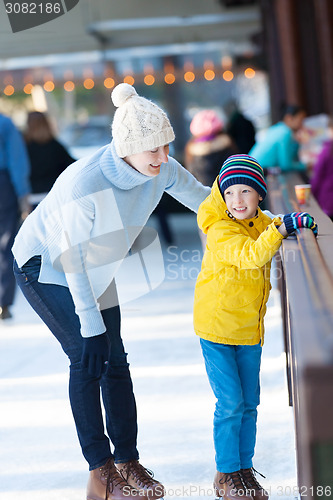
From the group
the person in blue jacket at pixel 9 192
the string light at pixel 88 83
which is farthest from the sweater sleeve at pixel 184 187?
the string light at pixel 88 83

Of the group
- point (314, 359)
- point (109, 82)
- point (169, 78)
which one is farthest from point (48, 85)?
point (314, 359)

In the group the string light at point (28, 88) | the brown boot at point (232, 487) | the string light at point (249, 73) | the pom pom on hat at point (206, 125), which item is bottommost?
the string light at point (249, 73)

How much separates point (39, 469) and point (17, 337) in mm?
2131

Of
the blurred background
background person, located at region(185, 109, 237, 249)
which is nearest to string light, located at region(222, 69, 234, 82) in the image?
the blurred background

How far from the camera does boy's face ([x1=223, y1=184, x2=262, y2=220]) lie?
211 cm

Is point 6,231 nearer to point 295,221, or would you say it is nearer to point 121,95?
point 121,95

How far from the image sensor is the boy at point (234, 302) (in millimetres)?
2111

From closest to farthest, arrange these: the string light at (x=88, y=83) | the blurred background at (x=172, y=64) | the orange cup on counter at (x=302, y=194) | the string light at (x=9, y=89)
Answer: the orange cup on counter at (x=302, y=194) → the blurred background at (x=172, y=64) → the string light at (x=9, y=89) → the string light at (x=88, y=83)

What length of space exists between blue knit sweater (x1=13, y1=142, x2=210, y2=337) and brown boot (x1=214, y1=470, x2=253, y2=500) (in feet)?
2.02

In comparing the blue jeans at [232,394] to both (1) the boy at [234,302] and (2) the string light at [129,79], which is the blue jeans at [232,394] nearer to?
(1) the boy at [234,302]

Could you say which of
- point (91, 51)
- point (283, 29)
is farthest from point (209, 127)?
point (91, 51)

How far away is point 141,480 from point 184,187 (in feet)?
3.21

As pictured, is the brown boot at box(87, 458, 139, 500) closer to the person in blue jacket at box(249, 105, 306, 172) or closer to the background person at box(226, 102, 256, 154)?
the person in blue jacket at box(249, 105, 306, 172)

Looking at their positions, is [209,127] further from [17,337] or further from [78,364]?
[78,364]
